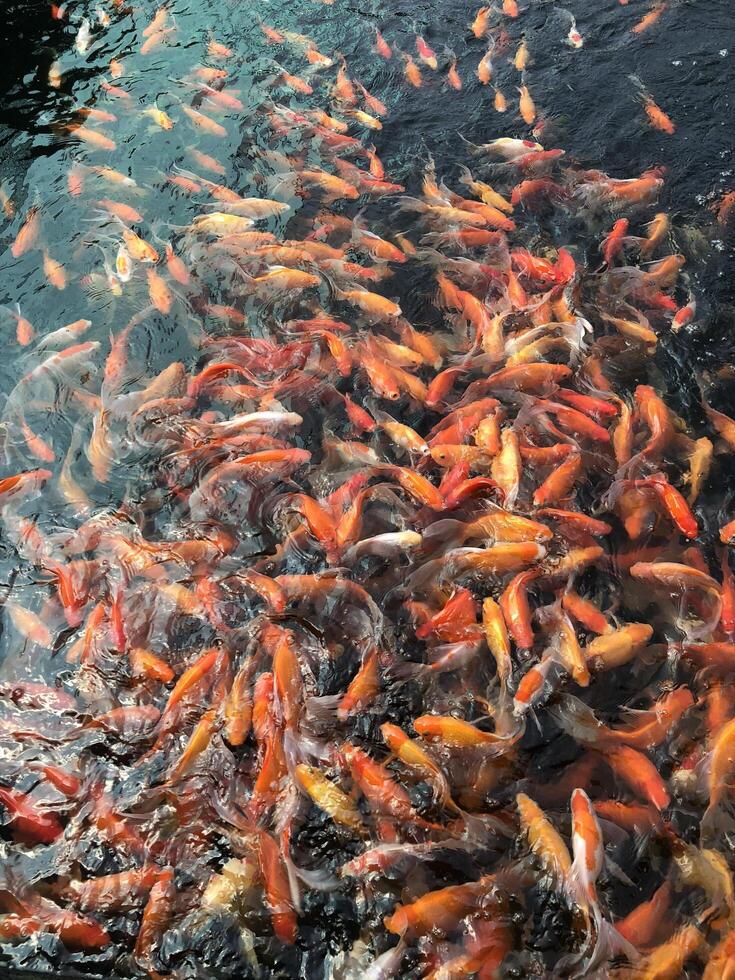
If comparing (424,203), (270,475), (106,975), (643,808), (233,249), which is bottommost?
(643,808)

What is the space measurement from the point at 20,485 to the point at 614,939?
4161 mm

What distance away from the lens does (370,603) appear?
3.96 meters

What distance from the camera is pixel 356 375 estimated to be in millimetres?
5102

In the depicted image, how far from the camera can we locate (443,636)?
148 inches

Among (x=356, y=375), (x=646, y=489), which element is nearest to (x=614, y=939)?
(x=646, y=489)

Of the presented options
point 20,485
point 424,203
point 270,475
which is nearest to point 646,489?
point 270,475

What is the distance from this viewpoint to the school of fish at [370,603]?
3.01 m

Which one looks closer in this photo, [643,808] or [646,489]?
[643,808]

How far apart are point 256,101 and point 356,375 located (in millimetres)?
4476

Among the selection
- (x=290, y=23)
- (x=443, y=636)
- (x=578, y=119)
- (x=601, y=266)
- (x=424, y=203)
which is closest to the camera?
(x=443, y=636)

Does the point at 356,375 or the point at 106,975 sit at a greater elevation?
the point at 356,375

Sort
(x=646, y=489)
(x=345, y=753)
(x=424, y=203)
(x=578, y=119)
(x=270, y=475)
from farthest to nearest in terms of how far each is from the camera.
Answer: (x=578, y=119), (x=424, y=203), (x=270, y=475), (x=646, y=489), (x=345, y=753)

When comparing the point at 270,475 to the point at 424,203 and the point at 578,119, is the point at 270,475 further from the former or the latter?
the point at 578,119

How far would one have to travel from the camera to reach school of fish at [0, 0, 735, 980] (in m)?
3.01
